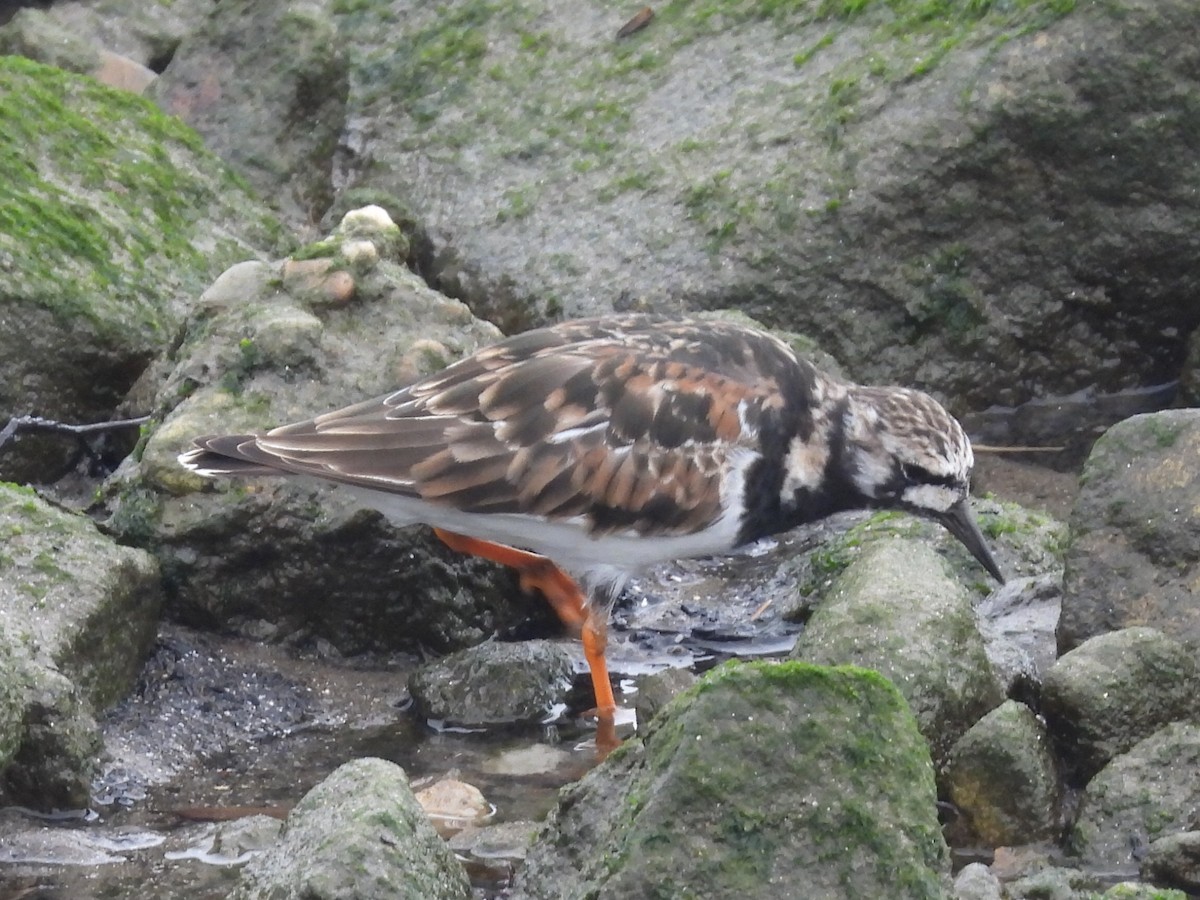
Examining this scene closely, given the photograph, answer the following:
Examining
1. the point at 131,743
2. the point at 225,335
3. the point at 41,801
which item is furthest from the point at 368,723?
the point at 225,335

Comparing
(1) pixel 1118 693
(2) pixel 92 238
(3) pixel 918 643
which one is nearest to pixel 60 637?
(3) pixel 918 643

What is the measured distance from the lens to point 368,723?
15.1 ft

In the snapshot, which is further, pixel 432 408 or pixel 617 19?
pixel 617 19

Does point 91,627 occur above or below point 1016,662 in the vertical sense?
above

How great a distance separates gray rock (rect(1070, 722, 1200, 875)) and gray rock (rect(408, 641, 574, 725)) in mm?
1536

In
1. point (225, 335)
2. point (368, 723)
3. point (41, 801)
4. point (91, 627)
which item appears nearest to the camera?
point (41, 801)

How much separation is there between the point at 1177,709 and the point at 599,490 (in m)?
1.56

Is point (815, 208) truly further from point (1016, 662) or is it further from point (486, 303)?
point (1016, 662)

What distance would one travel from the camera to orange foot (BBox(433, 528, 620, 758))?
184 inches

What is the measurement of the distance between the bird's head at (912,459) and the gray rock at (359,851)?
6.65 ft

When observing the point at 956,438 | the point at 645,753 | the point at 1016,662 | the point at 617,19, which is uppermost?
the point at 617,19

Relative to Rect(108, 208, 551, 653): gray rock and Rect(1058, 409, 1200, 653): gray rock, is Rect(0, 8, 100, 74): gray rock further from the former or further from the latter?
Rect(1058, 409, 1200, 653): gray rock

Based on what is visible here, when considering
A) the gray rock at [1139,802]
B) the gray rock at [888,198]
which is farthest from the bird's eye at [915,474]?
the gray rock at [888,198]

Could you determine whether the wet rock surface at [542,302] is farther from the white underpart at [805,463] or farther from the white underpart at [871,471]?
the white underpart at [805,463]
